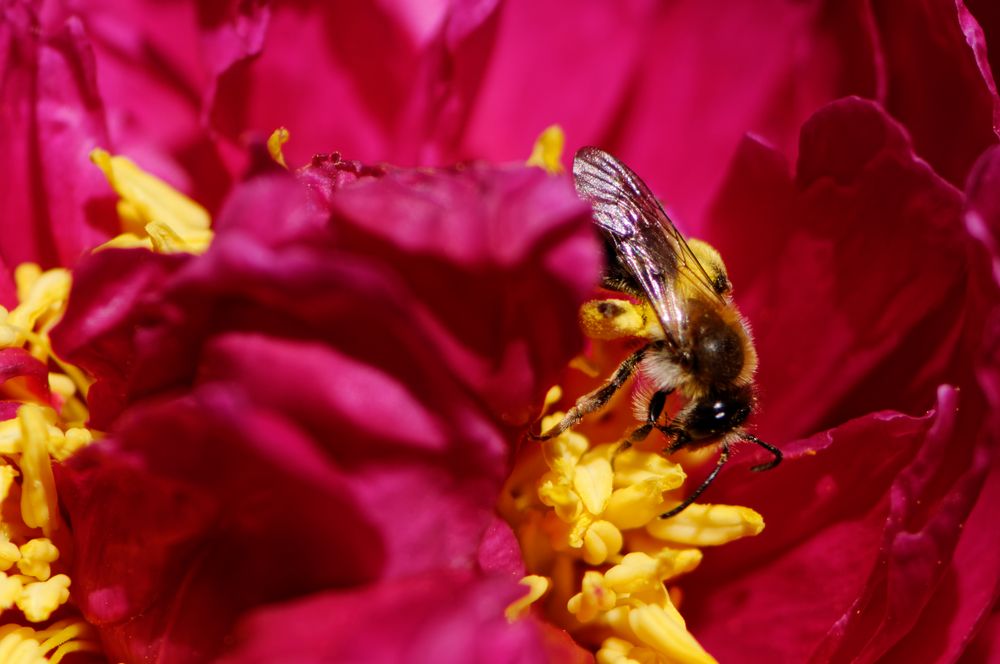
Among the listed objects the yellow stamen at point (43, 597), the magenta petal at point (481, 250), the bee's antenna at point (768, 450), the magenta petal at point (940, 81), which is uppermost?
the magenta petal at point (940, 81)

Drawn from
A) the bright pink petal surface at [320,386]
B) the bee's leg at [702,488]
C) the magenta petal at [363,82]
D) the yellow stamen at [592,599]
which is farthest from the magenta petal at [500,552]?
the magenta petal at [363,82]

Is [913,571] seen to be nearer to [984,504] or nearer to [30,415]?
[984,504]

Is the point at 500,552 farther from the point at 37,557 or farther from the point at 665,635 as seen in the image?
the point at 37,557

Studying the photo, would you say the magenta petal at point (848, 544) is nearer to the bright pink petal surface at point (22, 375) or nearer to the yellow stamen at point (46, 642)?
the yellow stamen at point (46, 642)

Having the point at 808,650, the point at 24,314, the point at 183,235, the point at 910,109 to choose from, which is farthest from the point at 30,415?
the point at 910,109

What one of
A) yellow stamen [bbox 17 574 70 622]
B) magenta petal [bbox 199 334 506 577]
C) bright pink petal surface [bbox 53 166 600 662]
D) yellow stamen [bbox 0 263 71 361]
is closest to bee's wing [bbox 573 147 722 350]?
bright pink petal surface [bbox 53 166 600 662]

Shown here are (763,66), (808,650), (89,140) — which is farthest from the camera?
(763,66)
